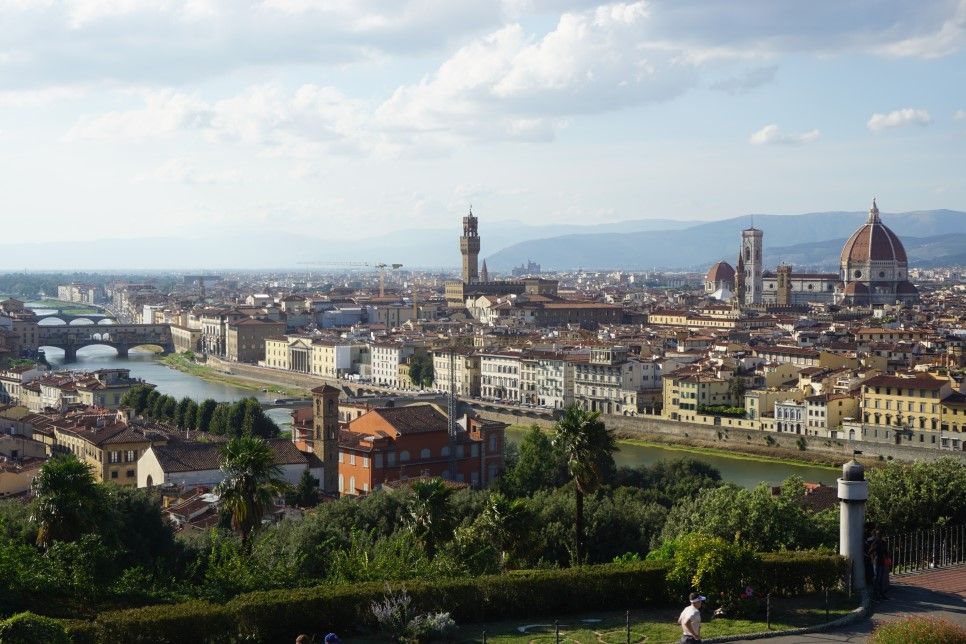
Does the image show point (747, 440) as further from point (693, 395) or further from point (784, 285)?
point (784, 285)

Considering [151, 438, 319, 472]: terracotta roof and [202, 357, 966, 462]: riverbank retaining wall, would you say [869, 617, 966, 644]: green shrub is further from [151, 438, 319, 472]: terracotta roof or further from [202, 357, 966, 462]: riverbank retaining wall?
[202, 357, 966, 462]: riverbank retaining wall

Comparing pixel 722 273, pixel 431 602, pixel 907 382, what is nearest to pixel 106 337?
pixel 722 273

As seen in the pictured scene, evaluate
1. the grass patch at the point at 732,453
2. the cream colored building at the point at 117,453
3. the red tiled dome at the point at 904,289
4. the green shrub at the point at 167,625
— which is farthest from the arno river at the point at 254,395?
the red tiled dome at the point at 904,289

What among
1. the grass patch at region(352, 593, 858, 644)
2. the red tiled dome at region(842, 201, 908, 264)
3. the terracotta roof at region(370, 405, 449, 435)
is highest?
the red tiled dome at region(842, 201, 908, 264)

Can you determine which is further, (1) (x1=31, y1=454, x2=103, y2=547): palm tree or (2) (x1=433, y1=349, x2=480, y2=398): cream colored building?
(2) (x1=433, y1=349, x2=480, y2=398): cream colored building

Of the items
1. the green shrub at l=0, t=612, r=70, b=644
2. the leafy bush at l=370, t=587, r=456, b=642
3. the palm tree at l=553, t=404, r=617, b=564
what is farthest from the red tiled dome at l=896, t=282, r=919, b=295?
the green shrub at l=0, t=612, r=70, b=644

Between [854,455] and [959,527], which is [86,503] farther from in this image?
[854,455]

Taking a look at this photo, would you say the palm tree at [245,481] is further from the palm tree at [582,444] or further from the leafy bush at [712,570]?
the leafy bush at [712,570]

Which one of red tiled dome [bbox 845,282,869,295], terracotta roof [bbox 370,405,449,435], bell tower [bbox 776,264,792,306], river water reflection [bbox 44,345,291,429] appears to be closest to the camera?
terracotta roof [bbox 370,405,449,435]
